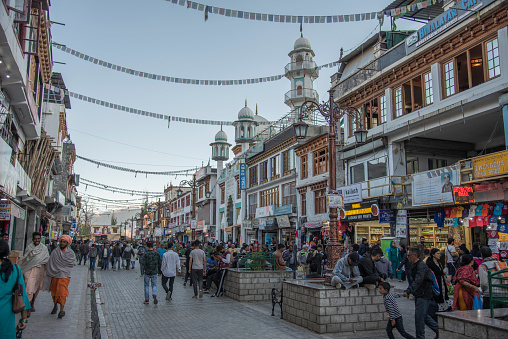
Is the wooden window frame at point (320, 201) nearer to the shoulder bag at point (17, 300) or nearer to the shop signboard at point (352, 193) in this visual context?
the shop signboard at point (352, 193)

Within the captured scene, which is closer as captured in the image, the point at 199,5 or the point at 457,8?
the point at 199,5

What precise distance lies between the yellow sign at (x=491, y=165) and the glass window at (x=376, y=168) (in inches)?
264

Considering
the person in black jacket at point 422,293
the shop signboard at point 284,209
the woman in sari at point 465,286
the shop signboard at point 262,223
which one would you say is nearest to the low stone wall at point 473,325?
the person in black jacket at point 422,293

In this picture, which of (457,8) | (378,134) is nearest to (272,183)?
(378,134)

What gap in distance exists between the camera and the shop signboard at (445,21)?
16750 mm

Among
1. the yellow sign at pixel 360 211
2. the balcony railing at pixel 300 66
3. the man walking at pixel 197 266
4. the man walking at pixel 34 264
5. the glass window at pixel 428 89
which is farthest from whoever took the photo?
the balcony railing at pixel 300 66

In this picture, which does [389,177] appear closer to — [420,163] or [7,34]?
[420,163]

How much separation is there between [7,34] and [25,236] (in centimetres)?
1540

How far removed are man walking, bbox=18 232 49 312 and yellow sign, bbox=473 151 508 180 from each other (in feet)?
47.0

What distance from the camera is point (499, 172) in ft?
49.9

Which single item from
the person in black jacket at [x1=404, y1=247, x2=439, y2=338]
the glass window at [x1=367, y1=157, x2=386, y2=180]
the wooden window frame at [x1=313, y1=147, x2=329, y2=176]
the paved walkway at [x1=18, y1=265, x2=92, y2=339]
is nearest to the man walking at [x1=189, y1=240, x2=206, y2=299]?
the paved walkway at [x1=18, y1=265, x2=92, y2=339]

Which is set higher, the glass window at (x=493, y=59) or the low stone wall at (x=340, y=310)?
the glass window at (x=493, y=59)

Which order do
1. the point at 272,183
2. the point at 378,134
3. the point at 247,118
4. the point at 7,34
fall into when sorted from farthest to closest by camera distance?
the point at 247,118
the point at 272,183
the point at 378,134
the point at 7,34

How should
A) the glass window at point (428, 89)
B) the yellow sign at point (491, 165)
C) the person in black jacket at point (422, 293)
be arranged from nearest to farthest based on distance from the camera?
the person in black jacket at point (422, 293) < the yellow sign at point (491, 165) < the glass window at point (428, 89)
